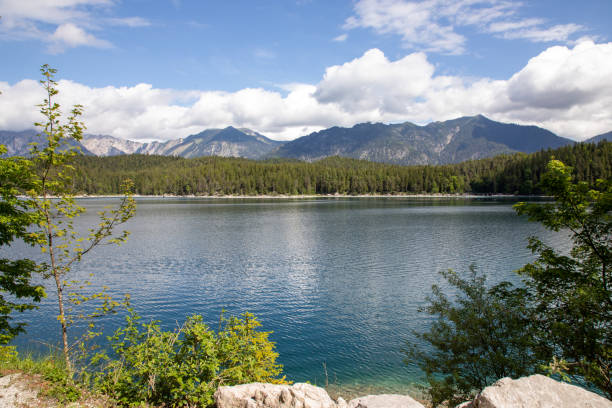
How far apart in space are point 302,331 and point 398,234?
42.5 m

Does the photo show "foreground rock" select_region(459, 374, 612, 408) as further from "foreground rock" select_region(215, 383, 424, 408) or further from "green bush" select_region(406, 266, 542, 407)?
"green bush" select_region(406, 266, 542, 407)

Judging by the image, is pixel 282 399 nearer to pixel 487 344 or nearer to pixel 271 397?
pixel 271 397

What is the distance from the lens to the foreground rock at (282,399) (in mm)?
8055

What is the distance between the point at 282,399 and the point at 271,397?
0.27 m

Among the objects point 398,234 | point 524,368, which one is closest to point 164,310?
point 524,368

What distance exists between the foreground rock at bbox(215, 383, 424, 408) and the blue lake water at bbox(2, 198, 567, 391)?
8537 mm

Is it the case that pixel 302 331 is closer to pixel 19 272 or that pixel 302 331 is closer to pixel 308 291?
pixel 308 291

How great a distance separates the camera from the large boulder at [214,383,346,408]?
804cm

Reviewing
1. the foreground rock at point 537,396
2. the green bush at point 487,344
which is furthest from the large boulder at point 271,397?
the green bush at point 487,344

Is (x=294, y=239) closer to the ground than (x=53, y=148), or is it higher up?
closer to the ground

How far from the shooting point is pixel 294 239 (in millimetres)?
58250

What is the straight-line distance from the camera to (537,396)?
23.5 ft

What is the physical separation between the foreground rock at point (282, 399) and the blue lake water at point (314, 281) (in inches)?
336

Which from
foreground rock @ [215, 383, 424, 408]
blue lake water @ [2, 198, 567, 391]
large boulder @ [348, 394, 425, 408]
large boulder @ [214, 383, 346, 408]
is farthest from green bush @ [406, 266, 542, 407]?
large boulder @ [214, 383, 346, 408]
